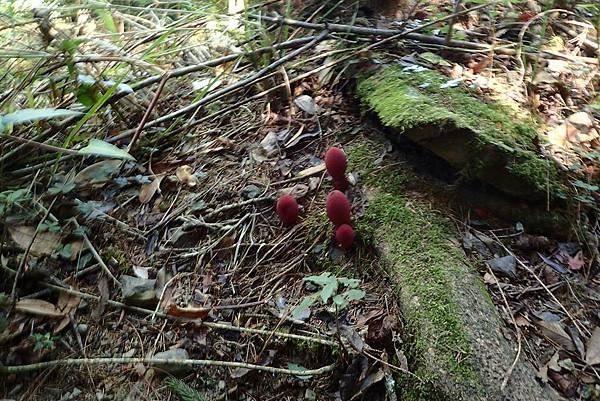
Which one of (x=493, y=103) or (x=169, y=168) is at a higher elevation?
(x=493, y=103)

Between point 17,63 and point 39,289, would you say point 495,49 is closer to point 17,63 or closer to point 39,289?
point 39,289

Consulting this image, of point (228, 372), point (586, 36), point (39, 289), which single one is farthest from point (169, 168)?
point (586, 36)

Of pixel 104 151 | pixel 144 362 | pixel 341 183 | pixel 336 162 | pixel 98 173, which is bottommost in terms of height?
pixel 144 362

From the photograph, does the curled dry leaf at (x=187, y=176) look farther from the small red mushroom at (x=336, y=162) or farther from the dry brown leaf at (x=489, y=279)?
the dry brown leaf at (x=489, y=279)

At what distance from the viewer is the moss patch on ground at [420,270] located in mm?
1141

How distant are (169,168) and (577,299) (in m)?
1.59

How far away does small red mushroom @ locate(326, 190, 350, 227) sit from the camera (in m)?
1.47

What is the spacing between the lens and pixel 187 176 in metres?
1.92

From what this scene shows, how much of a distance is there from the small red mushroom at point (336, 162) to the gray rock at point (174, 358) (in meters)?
0.76

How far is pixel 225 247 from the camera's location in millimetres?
1656

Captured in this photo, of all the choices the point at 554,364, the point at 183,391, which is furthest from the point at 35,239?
the point at 554,364

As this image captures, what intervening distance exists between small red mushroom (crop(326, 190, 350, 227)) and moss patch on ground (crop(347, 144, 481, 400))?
0.29ft

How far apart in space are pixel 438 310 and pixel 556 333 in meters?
0.35

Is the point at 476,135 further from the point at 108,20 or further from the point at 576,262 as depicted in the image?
the point at 108,20
